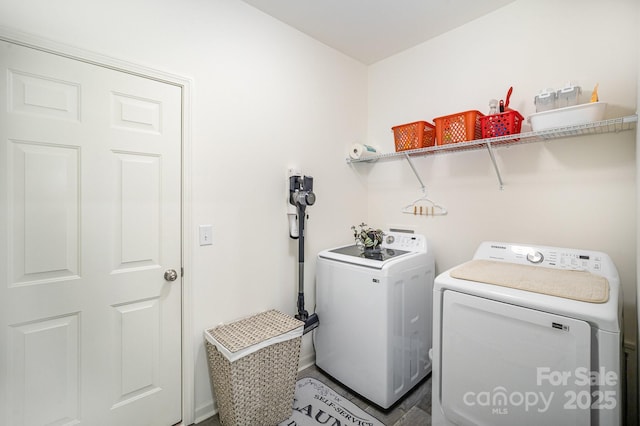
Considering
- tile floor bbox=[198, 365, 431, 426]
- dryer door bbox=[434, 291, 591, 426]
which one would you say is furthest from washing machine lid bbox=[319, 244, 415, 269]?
tile floor bbox=[198, 365, 431, 426]

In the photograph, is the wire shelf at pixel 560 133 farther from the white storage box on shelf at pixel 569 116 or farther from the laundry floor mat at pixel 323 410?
the laundry floor mat at pixel 323 410

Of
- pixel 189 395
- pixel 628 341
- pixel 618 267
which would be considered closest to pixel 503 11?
pixel 618 267

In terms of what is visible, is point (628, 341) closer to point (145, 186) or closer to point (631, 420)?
point (631, 420)

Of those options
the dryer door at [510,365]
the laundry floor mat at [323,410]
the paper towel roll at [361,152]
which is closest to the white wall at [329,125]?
the paper towel roll at [361,152]

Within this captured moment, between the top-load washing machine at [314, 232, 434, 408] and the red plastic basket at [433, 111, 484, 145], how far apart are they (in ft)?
2.47

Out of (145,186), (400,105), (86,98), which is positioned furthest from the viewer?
(400,105)

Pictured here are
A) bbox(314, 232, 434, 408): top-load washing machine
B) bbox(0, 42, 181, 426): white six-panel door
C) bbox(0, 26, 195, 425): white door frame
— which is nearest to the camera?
bbox(0, 42, 181, 426): white six-panel door

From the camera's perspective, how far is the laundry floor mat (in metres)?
1.77

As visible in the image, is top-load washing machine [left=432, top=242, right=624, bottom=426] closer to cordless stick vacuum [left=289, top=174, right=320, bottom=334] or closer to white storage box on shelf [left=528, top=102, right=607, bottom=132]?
white storage box on shelf [left=528, top=102, right=607, bottom=132]

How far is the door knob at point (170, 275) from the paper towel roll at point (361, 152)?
1.66 m

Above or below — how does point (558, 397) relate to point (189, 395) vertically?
above

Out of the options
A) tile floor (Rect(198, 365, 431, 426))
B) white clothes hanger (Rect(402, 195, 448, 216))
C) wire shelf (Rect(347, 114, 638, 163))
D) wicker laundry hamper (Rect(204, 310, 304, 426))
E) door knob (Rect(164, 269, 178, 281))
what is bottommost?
tile floor (Rect(198, 365, 431, 426))

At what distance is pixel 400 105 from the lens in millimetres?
2588

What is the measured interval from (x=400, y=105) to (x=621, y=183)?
5.14 ft
